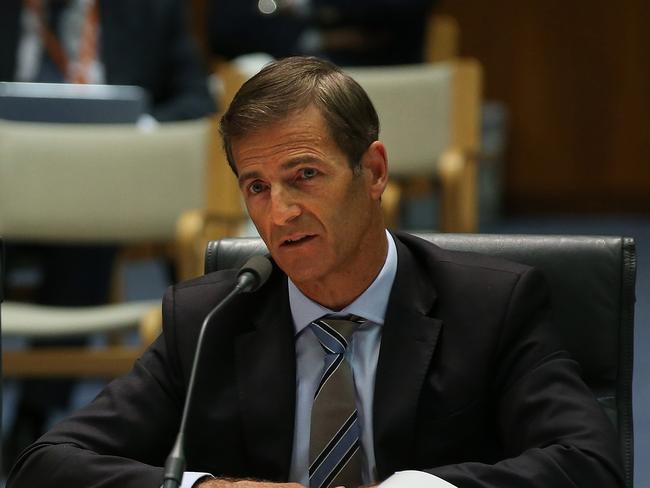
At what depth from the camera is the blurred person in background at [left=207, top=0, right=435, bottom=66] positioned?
6.00 meters

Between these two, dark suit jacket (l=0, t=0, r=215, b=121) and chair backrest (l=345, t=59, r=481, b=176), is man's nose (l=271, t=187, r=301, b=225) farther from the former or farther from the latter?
dark suit jacket (l=0, t=0, r=215, b=121)

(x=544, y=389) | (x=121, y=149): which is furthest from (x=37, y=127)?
(x=544, y=389)

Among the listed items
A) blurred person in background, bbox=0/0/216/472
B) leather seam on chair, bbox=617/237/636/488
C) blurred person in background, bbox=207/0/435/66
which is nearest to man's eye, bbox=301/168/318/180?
leather seam on chair, bbox=617/237/636/488

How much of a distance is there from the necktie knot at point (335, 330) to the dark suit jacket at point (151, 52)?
2926 mm

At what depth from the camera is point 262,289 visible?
204 centimetres

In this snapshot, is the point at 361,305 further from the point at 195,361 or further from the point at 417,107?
the point at 417,107

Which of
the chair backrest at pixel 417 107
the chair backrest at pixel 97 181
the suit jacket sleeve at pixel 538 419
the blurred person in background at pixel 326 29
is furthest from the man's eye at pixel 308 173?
the blurred person in background at pixel 326 29

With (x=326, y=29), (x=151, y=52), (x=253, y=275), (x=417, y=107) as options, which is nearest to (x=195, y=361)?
(x=253, y=275)

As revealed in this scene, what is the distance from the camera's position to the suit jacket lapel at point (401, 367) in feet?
6.16

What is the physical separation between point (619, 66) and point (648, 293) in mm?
2503

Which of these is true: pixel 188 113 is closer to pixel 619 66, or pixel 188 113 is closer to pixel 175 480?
pixel 175 480

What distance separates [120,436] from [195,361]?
396mm

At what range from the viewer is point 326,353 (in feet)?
6.40

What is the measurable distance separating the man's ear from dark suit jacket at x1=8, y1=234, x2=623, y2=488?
125 mm
